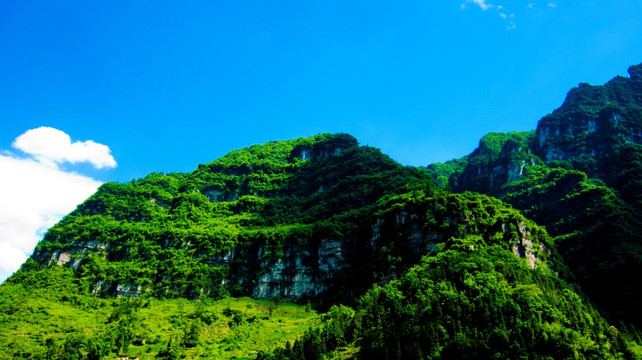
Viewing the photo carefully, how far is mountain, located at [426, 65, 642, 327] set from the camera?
83625mm

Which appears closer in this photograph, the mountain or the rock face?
the mountain

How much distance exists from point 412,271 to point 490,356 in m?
26.4

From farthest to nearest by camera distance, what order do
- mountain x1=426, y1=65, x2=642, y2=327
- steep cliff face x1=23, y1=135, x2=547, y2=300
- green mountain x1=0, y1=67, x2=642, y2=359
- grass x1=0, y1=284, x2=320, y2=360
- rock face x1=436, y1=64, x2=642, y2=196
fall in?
rock face x1=436, y1=64, x2=642, y2=196, steep cliff face x1=23, y1=135, x2=547, y2=300, mountain x1=426, y1=65, x2=642, y2=327, grass x1=0, y1=284, x2=320, y2=360, green mountain x1=0, y1=67, x2=642, y2=359

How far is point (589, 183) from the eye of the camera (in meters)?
120

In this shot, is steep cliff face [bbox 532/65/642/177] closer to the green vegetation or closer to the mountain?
the mountain

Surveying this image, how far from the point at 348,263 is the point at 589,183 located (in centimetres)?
7470

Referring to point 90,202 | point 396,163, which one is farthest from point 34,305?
point 396,163

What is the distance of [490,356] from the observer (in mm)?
49312

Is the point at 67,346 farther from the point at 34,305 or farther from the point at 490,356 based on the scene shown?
the point at 490,356

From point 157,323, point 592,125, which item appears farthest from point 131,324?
point 592,125

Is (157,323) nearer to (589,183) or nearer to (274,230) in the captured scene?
(274,230)

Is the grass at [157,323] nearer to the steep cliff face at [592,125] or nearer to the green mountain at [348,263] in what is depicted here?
the green mountain at [348,263]

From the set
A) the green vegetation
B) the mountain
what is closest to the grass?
the green vegetation

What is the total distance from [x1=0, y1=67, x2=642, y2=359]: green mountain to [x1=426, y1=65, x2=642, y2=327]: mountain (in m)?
0.56
